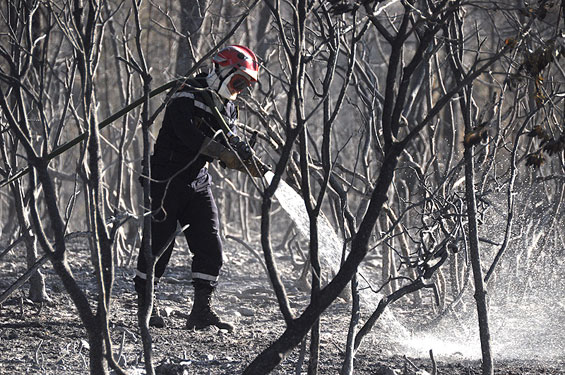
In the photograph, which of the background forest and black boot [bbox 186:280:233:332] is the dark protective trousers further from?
the background forest

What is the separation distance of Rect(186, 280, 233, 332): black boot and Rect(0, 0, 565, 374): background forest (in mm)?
368

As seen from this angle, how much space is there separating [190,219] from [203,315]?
0.62m

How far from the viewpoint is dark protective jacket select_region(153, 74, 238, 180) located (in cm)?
473

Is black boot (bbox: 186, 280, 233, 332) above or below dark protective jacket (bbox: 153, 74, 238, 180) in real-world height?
below

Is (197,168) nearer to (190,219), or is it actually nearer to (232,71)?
(190,219)

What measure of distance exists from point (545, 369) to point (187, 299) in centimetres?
278

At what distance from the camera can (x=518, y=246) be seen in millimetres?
5988

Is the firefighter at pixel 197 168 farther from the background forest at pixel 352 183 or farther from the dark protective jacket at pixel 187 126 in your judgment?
the background forest at pixel 352 183

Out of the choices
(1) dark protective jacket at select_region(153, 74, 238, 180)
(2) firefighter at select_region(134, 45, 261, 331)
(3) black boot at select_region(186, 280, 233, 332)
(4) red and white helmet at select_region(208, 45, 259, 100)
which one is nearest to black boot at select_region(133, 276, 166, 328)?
(2) firefighter at select_region(134, 45, 261, 331)

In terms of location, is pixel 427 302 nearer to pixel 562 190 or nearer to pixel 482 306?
pixel 562 190

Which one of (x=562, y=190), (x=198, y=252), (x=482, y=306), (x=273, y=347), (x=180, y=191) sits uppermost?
(x=562, y=190)

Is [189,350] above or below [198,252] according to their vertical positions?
below

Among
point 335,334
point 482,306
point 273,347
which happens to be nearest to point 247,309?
point 335,334

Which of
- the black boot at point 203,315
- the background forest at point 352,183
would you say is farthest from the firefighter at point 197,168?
the background forest at point 352,183
